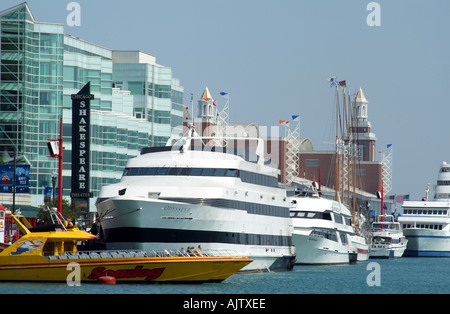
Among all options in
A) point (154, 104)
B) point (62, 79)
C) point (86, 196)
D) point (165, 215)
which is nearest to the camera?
point (165, 215)

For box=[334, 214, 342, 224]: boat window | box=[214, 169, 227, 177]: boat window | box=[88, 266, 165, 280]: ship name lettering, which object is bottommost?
box=[88, 266, 165, 280]: ship name lettering

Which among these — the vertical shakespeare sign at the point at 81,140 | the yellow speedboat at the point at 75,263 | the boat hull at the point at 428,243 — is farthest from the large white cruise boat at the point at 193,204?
the boat hull at the point at 428,243

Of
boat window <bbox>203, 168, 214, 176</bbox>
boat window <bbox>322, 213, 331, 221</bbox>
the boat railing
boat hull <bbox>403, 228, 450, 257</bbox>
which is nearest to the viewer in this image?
the boat railing

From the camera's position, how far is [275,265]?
6206 cm

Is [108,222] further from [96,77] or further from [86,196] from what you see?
[96,77]

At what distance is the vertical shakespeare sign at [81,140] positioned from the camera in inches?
3098

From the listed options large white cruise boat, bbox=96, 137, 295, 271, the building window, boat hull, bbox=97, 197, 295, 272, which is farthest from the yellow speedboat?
the building window

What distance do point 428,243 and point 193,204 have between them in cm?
8325

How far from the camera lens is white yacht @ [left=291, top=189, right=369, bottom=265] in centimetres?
7875

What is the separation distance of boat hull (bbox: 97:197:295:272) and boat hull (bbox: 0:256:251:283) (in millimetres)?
4282

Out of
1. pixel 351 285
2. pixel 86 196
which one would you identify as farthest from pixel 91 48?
pixel 351 285

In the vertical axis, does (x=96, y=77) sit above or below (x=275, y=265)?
above

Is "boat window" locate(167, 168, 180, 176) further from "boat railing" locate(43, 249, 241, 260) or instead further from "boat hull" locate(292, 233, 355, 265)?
"boat hull" locate(292, 233, 355, 265)

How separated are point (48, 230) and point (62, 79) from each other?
45765mm
